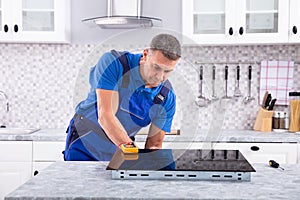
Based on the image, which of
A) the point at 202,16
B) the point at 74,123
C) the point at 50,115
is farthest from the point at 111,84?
the point at 50,115

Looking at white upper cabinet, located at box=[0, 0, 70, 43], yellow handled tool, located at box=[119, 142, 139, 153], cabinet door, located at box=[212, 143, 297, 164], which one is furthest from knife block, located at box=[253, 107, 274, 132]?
yellow handled tool, located at box=[119, 142, 139, 153]

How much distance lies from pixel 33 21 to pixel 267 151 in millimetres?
1943

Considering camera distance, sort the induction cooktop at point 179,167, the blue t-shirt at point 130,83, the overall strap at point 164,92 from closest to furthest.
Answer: the induction cooktop at point 179,167, the blue t-shirt at point 130,83, the overall strap at point 164,92

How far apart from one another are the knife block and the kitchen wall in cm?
12

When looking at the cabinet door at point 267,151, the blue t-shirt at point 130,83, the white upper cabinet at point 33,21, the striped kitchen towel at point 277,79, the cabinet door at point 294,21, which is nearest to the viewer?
the blue t-shirt at point 130,83

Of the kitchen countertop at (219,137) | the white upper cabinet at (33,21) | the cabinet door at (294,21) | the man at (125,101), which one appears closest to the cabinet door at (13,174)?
the kitchen countertop at (219,137)

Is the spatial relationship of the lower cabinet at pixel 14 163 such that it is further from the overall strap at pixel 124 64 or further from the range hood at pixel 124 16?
the overall strap at pixel 124 64

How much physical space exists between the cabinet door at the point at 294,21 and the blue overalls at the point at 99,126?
1.55 meters

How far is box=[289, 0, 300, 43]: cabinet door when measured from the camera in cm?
314

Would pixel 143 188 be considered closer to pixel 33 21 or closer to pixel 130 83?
pixel 130 83

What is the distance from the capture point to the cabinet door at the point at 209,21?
10.5 feet

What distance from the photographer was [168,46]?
154 cm

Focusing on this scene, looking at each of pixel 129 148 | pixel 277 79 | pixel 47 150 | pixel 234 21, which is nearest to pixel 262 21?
pixel 234 21

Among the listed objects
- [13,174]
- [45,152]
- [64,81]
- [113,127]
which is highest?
[64,81]
